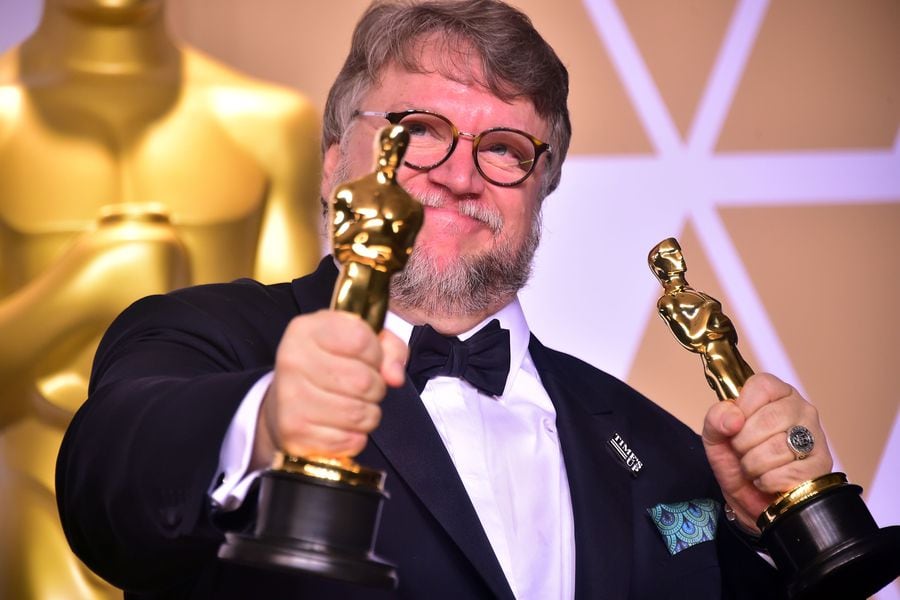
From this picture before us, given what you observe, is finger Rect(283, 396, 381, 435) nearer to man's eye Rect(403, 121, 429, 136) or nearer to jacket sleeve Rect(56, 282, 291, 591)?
jacket sleeve Rect(56, 282, 291, 591)

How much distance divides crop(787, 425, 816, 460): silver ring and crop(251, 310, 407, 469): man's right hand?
1.76ft

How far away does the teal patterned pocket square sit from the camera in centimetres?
164

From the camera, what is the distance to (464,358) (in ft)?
5.47

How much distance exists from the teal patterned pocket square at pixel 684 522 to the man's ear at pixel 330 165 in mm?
656

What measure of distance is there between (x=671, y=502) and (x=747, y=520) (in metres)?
0.19

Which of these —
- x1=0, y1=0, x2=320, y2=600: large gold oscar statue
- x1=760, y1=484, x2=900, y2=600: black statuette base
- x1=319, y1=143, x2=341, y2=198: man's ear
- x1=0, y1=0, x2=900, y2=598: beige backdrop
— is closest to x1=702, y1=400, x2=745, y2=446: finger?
x1=760, y1=484, x2=900, y2=600: black statuette base

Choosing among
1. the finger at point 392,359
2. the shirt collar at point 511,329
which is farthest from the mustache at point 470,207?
the finger at point 392,359

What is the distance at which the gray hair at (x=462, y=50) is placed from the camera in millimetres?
1786

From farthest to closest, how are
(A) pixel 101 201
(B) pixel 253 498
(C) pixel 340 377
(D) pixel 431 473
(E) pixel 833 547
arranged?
(A) pixel 101 201 → (D) pixel 431 473 → (E) pixel 833 547 → (B) pixel 253 498 → (C) pixel 340 377

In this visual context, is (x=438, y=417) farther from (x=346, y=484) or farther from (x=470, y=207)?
(x=346, y=484)

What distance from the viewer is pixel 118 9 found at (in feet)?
7.27

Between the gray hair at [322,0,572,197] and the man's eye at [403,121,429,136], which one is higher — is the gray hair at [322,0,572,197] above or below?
above

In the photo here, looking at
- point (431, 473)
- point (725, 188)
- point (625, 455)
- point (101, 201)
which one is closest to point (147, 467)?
point (431, 473)

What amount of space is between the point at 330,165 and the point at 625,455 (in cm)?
60
